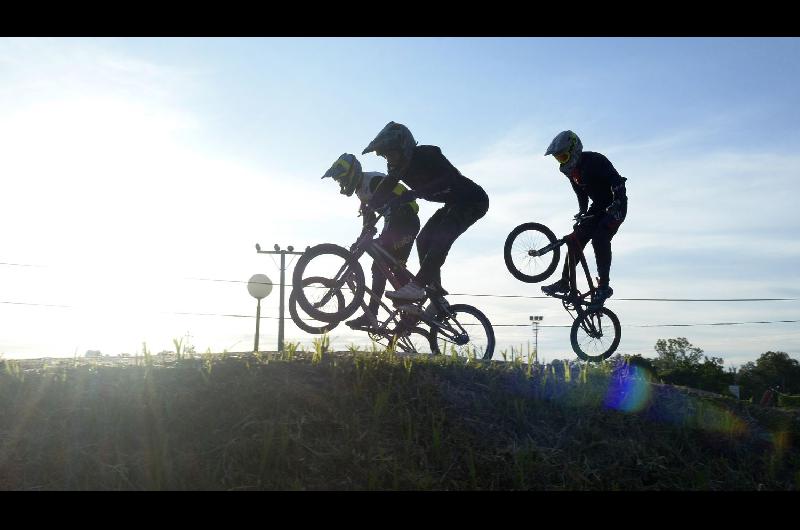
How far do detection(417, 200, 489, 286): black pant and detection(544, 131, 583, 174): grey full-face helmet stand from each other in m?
1.29

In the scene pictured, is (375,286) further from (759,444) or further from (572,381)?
(759,444)

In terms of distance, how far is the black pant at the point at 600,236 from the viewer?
995 centimetres

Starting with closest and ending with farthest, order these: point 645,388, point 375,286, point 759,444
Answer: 1. point 759,444
2. point 645,388
3. point 375,286

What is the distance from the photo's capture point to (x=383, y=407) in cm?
645

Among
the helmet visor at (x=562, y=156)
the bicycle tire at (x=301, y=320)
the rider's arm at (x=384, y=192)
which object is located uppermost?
the helmet visor at (x=562, y=156)

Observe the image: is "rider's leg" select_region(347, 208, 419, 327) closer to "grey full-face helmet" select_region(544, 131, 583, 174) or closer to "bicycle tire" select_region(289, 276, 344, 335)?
"bicycle tire" select_region(289, 276, 344, 335)

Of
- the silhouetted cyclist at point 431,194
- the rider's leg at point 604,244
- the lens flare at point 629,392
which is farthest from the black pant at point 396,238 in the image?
the lens flare at point 629,392

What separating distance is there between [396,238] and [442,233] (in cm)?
71

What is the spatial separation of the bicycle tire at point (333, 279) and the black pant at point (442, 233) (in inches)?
31.6

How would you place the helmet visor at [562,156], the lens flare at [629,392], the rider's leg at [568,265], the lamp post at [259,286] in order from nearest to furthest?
the lens flare at [629,392], the helmet visor at [562,156], the rider's leg at [568,265], the lamp post at [259,286]

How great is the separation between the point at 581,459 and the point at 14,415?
4814 millimetres

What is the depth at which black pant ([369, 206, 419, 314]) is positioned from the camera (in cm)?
965

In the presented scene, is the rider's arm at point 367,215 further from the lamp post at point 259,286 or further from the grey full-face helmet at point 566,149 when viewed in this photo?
the lamp post at point 259,286

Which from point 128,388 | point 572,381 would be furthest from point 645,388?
point 128,388
